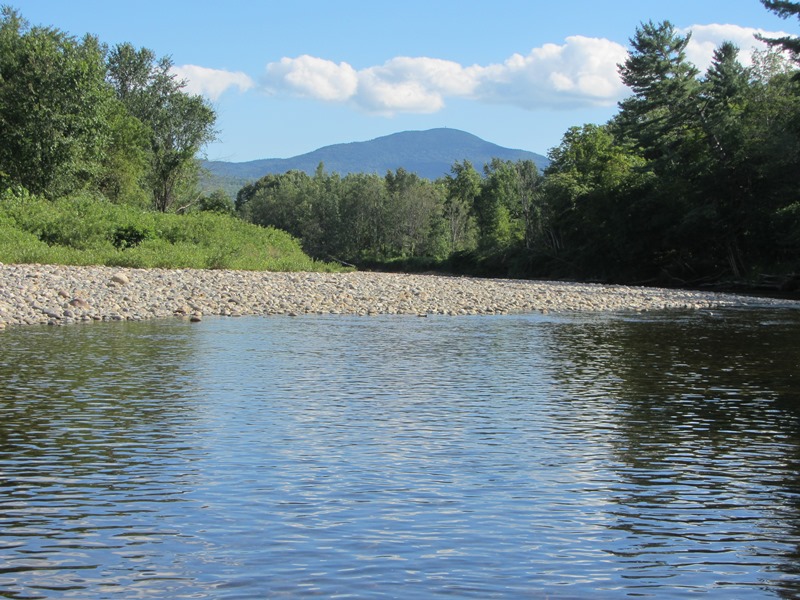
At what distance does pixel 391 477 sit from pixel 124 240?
3330 centimetres

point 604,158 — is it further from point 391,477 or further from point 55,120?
point 391,477

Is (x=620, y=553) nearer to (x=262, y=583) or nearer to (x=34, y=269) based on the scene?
(x=262, y=583)

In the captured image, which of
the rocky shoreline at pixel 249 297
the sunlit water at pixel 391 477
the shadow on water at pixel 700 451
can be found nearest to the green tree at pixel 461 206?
the rocky shoreline at pixel 249 297

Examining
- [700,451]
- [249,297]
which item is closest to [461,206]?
[249,297]

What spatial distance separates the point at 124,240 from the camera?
38812 mm

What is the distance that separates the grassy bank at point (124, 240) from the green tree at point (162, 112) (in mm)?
27461

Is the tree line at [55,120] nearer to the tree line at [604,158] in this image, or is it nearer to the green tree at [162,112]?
the tree line at [604,158]

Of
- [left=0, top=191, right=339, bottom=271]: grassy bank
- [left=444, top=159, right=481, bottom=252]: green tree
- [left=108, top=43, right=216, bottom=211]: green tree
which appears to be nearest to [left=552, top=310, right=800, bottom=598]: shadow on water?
[left=0, top=191, right=339, bottom=271]: grassy bank

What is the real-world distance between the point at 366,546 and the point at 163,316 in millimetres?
19074

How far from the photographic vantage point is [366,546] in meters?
5.98

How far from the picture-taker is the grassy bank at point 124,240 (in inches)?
1308

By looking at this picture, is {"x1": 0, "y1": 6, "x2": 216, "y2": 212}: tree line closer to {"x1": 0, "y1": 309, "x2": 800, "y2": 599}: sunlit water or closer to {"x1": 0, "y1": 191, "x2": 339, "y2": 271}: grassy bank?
{"x1": 0, "y1": 191, "x2": 339, "y2": 271}: grassy bank

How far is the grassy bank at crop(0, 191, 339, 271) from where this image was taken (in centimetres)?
3322

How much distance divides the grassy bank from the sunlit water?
17.9 m
